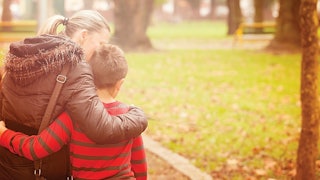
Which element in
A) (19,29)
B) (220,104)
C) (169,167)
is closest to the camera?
(169,167)

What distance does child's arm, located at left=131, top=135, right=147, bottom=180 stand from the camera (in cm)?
325

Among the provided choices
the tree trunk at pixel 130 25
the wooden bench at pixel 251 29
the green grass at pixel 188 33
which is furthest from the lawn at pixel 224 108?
the green grass at pixel 188 33

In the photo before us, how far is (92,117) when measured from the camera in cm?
281

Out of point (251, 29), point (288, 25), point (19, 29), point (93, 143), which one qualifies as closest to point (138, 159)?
point (93, 143)

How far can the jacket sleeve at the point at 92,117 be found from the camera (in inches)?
110

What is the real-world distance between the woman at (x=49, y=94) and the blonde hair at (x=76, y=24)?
39 centimetres

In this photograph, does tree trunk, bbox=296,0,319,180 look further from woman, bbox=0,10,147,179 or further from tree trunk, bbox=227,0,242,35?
tree trunk, bbox=227,0,242,35

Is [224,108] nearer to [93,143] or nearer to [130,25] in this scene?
[93,143]

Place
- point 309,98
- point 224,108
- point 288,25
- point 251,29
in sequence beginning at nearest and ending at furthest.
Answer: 1. point 309,98
2. point 224,108
3. point 288,25
4. point 251,29

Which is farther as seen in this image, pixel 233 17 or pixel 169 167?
pixel 233 17

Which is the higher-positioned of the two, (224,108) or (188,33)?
(224,108)

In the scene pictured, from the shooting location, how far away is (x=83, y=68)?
288 cm

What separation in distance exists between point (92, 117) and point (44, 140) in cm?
29

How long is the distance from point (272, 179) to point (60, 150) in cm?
305
